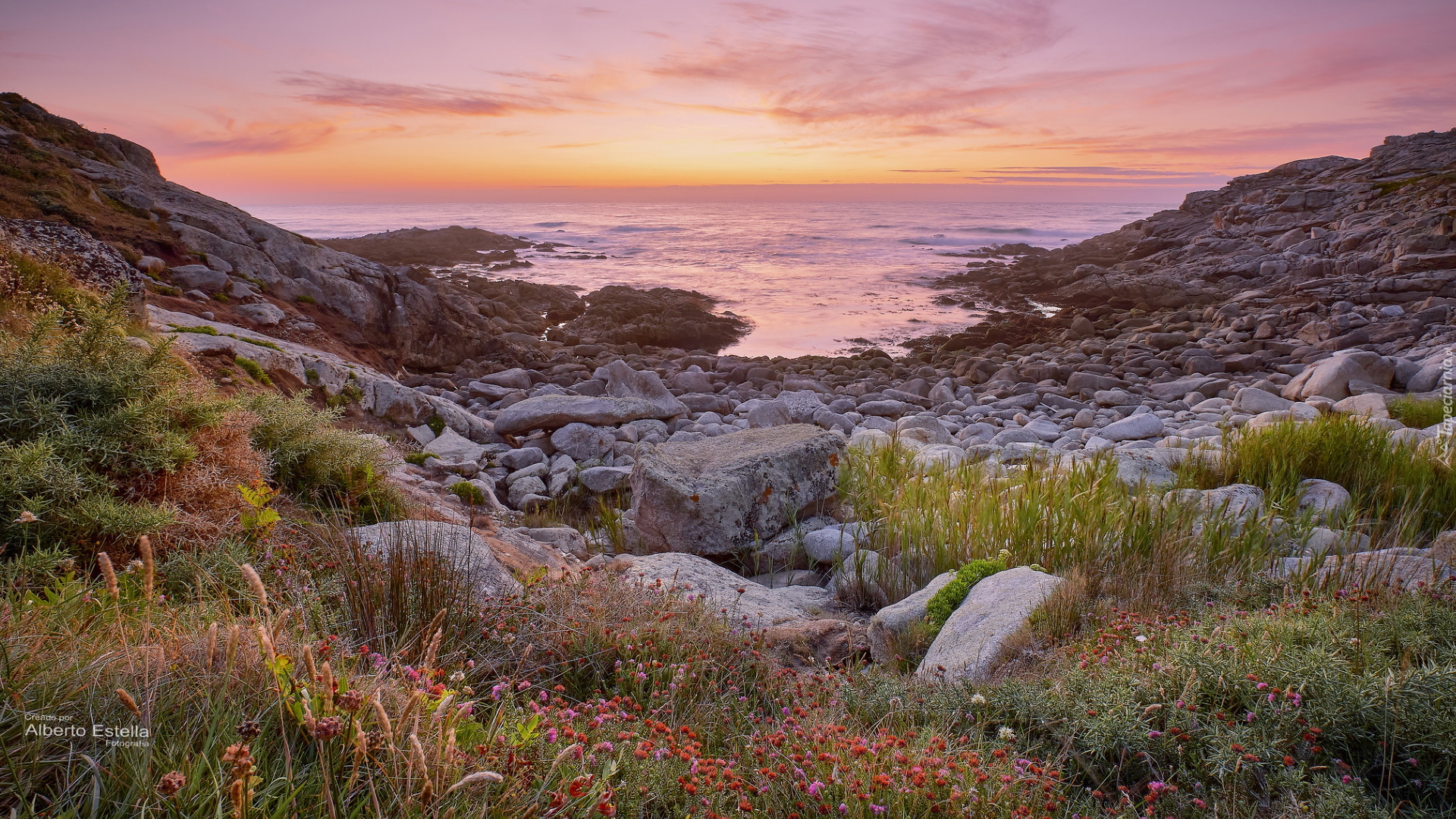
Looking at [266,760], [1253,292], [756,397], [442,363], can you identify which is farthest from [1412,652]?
[1253,292]

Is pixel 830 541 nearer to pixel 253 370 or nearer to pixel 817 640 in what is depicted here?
pixel 817 640

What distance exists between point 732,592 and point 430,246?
167 feet

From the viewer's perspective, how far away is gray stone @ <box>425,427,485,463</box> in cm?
954

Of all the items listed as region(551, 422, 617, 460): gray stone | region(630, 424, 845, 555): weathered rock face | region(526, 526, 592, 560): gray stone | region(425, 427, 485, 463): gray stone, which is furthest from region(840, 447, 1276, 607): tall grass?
region(425, 427, 485, 463): gray stone

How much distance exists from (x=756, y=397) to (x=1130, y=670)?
549 inches

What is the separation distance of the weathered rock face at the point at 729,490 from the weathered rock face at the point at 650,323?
1692 centimetres

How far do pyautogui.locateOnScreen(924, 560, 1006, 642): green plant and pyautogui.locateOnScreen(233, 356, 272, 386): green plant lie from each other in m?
7.06

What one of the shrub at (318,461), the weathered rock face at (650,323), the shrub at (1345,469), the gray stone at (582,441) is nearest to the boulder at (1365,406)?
the shrub at (1345,469)

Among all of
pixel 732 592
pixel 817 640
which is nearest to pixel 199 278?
pixel 732 592

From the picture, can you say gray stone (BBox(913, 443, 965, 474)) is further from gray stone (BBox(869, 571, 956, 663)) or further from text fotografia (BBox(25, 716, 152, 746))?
text fotografia (BBox(25, 716, 152, 746))

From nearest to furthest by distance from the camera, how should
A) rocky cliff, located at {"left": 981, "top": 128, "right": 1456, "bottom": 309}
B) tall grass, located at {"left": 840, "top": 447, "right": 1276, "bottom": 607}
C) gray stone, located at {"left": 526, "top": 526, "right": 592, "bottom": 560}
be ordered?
tall grass, located at {"left": 840, "top": 447, "right": 1276, "bottom": 607}
gray stone, located at {"left": 526, "top": 526, "right": 592, "bottom": 560}
rocky cliff, located at {"left": 981, "top": 128, "right": 1456, "bottom": 309}

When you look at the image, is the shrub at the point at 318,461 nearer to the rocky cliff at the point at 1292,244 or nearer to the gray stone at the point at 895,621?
the gray stone at the point at 895,621

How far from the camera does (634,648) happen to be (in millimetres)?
3340

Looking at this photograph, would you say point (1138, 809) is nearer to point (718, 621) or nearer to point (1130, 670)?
point (1130, 670)
